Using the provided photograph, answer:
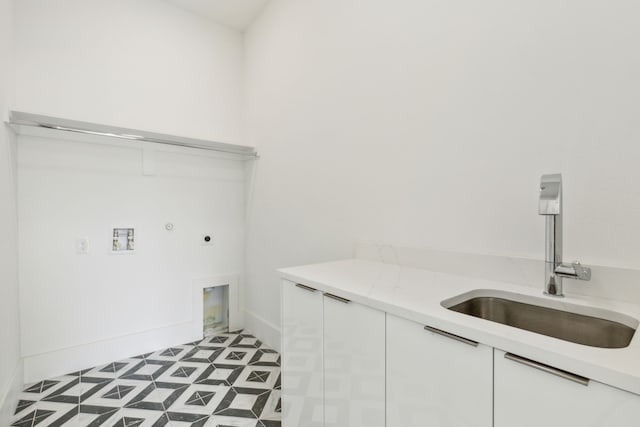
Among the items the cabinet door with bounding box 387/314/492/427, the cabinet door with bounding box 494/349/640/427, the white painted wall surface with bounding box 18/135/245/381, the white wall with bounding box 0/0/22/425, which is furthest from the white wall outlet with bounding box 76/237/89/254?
the cabinet door with bounding box 494/349/640/427

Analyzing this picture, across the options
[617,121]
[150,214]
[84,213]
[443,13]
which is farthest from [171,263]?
[617,121]

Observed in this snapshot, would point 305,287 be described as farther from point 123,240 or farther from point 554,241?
point 123,240

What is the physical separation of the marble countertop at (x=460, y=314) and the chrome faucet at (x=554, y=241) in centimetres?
6

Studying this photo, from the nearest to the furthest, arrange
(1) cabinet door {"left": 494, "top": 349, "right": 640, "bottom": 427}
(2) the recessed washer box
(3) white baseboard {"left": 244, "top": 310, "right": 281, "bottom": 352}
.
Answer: (1) cabinet door {"left": 494, "top": 349, "right": 640, "bottom": 427} → (2) the recessed washer box → (3) white baseboard {"left": 244, "top": 310, "right": 281, "bottom": 352}

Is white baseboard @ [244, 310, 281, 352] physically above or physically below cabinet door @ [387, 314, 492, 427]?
below

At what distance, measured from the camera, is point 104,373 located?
2104 mm

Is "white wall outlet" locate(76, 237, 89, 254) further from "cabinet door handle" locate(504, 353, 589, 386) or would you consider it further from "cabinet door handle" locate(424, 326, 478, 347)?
"cabinet door handle" locate(504, 353, 589, 386)

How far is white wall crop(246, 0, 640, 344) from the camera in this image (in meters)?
0.98

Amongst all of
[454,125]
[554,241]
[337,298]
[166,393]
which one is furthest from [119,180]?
[554,241]

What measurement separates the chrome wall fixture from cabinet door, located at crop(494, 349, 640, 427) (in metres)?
2.40

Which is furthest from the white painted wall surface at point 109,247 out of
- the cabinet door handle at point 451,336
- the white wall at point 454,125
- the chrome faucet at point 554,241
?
the chrome faucet at point 554,241

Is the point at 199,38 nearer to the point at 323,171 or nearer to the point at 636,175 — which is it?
the point at 323,171

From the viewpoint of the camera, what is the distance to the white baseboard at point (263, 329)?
246 centimetres

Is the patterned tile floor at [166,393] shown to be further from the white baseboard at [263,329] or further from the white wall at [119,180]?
the white wall at [119,180]
